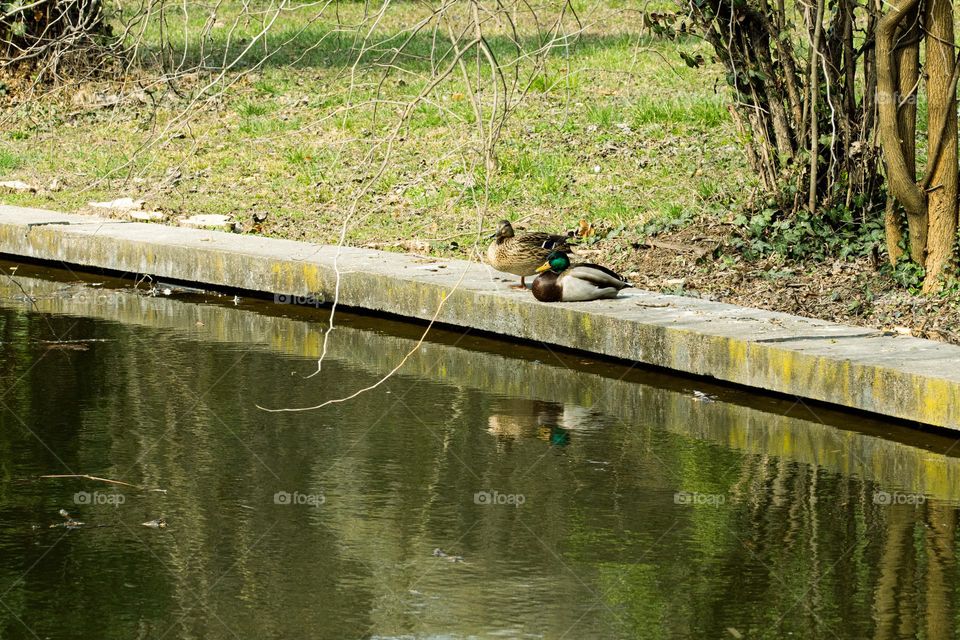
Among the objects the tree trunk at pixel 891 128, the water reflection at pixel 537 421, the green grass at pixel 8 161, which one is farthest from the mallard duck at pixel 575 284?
the green grass at pixel 8 161

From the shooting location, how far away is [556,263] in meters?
9.66

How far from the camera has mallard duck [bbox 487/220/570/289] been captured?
10.0 metres

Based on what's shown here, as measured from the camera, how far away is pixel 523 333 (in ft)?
31.7

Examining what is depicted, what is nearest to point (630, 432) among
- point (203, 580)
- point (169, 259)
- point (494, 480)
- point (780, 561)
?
point (494, 480)

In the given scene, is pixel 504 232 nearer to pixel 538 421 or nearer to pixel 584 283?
pixel 584 283

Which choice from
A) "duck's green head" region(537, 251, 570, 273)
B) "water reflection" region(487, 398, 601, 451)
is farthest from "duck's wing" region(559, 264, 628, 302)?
"water reflection" region(487, 398, 601, 451)

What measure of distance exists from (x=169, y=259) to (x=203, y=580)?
664 cm

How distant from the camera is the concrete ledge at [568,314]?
309 inches

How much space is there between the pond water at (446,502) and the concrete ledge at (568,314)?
17cm

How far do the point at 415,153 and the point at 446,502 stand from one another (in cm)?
910

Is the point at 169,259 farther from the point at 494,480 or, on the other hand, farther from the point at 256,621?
the point at 256,621

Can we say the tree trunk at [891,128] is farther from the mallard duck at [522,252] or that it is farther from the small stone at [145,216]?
the small stone at [145,216]

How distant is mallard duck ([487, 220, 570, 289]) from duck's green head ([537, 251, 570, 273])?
23cm

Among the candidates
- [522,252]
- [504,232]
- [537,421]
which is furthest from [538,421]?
[504,232]
